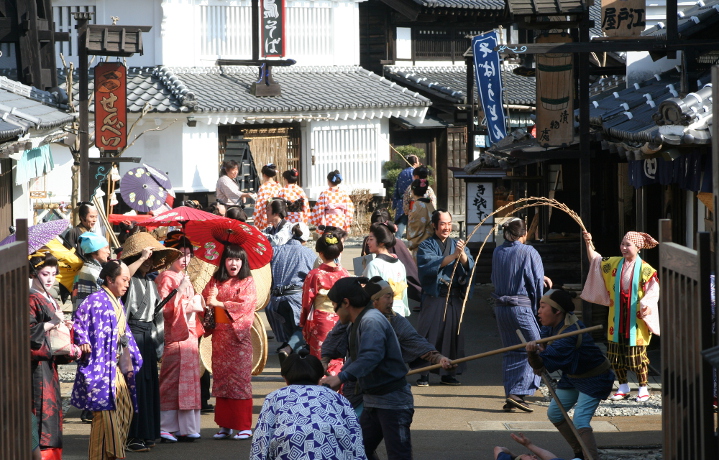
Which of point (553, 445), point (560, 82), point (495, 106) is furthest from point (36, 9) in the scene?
point (553, 445)

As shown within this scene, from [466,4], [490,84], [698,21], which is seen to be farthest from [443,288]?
[466,4]

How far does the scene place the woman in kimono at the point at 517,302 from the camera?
9.23 metres

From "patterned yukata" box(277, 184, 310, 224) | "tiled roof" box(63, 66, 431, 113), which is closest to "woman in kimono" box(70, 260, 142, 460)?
"patterned yukata" box(277, 184, 310, 224)

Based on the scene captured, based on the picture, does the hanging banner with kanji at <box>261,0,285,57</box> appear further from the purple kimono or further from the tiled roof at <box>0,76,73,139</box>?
the purple kimono

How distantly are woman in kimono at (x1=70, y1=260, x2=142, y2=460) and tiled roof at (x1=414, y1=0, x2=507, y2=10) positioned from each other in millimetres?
22217

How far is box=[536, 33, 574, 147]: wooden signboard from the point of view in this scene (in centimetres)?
1059

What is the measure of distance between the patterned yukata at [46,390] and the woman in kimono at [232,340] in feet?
6.27

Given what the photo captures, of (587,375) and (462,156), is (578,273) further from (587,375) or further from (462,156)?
(462,156)

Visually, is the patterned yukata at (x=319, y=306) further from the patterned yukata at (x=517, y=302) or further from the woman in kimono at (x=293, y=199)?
the woman in kimono at (x=293, y=199)

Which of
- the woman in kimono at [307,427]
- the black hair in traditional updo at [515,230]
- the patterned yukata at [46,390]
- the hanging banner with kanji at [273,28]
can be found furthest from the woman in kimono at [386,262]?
the hanging banner with kanji at [273,28]

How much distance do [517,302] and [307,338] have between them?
2197 millimetres

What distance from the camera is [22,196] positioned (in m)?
15.3

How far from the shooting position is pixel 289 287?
1065 cm

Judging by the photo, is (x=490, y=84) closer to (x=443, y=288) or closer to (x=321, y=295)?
(x=443, y=288)
